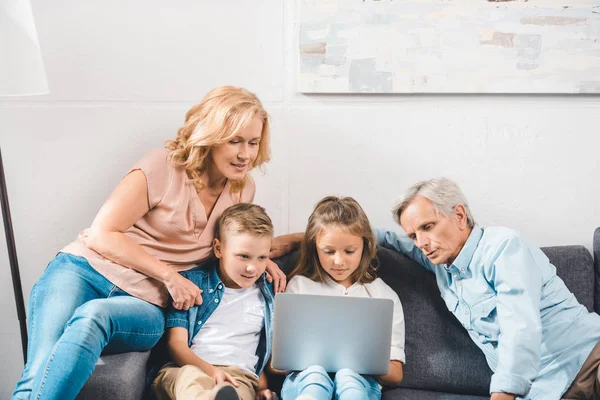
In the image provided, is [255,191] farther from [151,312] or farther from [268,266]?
[151,312]

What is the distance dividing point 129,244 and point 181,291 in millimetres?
213

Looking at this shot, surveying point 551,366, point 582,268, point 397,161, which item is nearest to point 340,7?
point 397,161

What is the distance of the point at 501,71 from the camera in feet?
7.61

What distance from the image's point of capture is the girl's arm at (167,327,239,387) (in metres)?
1.87

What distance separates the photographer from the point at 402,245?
2.24 metres

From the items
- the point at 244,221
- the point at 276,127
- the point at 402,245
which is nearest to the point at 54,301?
the point at 244,221

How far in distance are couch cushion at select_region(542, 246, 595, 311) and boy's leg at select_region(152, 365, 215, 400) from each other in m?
1.20

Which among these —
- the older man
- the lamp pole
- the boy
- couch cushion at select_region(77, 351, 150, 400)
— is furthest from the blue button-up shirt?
the lamp pole

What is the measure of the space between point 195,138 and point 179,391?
2.51 ft

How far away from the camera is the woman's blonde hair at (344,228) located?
2.09m

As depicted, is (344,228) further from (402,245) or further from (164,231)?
(164,231)

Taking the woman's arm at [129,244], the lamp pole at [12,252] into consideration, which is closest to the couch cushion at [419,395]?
the woman's arm at [129,244]

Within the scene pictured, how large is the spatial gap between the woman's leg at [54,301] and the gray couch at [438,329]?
2.10 feet

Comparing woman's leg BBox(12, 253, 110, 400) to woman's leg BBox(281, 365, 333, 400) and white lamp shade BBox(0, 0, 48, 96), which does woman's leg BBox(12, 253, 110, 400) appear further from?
woman's leg BBox(281, 365, 333, 400)
